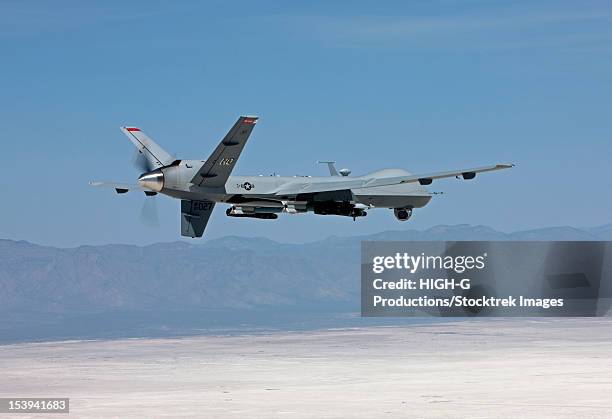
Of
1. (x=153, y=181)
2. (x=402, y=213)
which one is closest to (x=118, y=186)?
(x=153, y=181)

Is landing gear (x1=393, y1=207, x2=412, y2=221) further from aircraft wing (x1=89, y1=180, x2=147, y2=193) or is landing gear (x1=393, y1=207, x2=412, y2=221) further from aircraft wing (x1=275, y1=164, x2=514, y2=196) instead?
aircraft wing (x1=89, y1=180, x2=147, y2=193)

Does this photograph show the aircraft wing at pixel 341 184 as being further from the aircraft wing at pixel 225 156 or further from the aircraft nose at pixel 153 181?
the aircraft nose at pixel 153 181

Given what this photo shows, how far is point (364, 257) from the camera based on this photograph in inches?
2972

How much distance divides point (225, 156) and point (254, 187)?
4.77 m

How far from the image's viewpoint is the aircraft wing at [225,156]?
6425 cm

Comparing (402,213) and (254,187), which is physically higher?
(254,187)

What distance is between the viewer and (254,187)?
70.1 meters

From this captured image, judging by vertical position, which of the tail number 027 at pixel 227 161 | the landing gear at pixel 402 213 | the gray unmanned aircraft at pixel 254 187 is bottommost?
the landing gear at pixel 402 213

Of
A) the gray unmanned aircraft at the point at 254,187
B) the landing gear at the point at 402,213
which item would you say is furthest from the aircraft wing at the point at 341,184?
the landing gear at the point at 402,213

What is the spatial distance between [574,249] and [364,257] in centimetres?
2567

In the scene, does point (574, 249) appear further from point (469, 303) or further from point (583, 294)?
point (469, 303)

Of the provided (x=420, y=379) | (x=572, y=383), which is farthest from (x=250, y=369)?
(x=572, y=383)

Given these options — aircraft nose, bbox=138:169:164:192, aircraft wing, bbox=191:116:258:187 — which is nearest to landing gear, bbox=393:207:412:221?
aircraft wing, bbox=191:116:258:187

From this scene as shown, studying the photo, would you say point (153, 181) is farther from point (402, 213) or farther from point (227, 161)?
point (402, 213)
